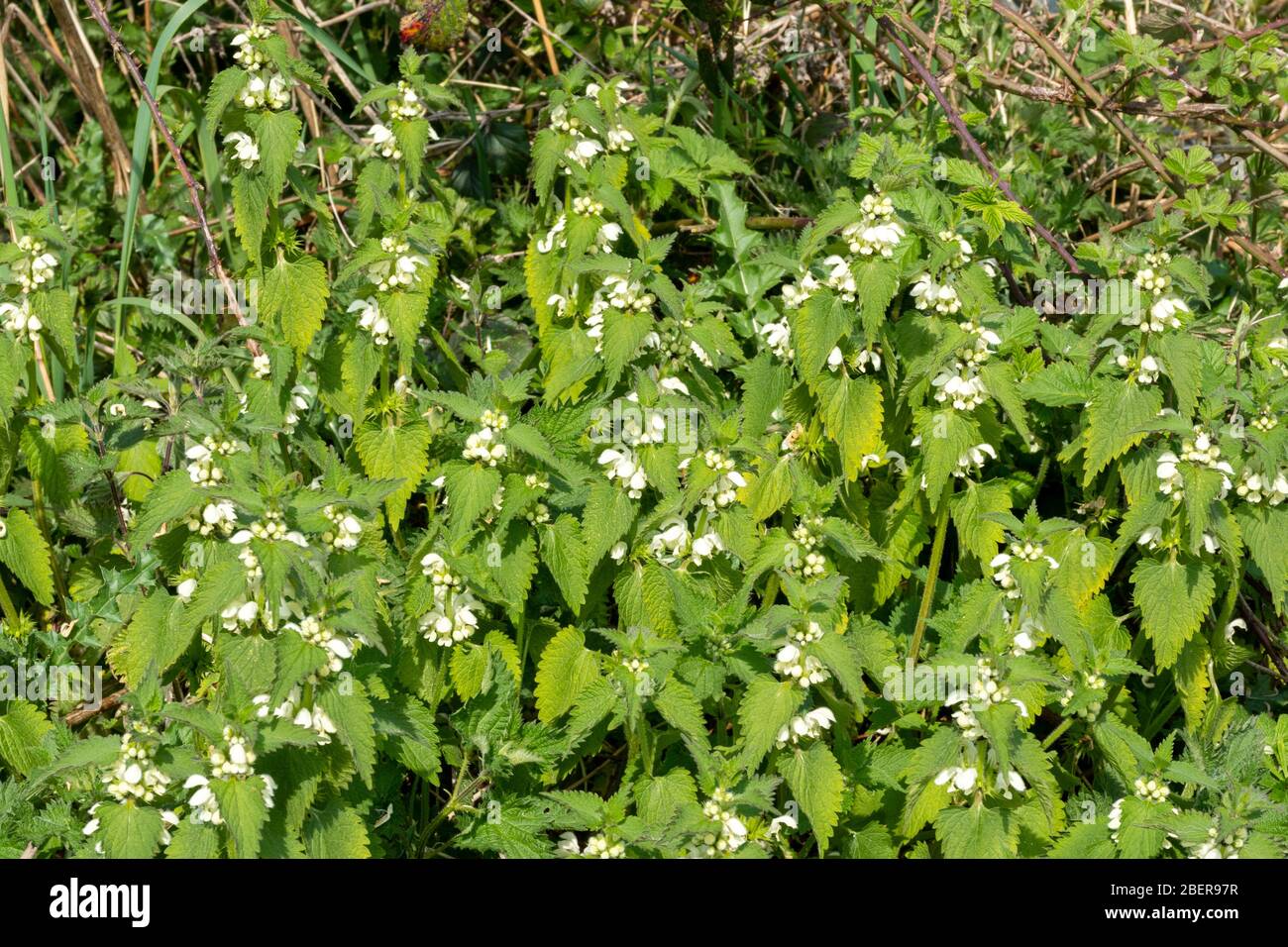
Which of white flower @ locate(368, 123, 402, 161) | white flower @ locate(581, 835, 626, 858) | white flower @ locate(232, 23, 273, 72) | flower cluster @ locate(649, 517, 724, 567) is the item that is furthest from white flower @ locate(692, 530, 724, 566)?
white flower @ locate(232, 23, 273, 72)

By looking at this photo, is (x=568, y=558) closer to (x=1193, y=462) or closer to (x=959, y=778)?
(x=959, y=778)

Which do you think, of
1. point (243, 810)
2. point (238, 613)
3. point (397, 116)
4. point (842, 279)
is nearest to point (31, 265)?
Result: point (397, 116)

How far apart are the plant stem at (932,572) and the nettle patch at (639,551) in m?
0.02

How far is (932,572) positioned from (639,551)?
75 centimetres

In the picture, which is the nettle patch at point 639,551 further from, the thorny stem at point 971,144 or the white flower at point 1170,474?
the thorny stem at point 971,144

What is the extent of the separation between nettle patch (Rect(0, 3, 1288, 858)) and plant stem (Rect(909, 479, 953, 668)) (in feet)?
0.06

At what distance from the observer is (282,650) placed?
2.68m

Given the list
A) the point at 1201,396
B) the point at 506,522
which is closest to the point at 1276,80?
the point at 1201,396

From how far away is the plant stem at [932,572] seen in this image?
3.42 metres

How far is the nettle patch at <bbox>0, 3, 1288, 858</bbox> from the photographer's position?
2.86 m

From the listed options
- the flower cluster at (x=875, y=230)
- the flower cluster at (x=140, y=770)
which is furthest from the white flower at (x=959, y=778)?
the flower cluster at (x=140, y=770)

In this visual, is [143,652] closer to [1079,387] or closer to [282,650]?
[282,650]

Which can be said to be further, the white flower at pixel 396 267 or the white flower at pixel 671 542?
the white flower at pixel 396 267

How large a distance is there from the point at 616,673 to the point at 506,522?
42 centimetres
